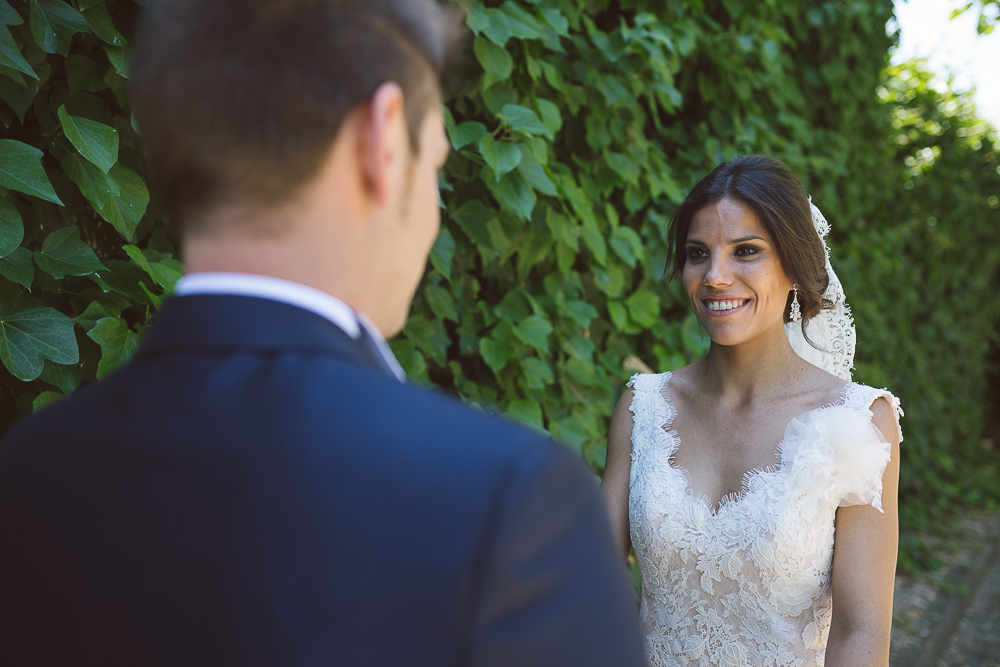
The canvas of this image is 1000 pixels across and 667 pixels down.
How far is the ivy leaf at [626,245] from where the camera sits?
8.46 ft

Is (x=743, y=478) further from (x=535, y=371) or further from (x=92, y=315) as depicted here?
(x=92, y=315)

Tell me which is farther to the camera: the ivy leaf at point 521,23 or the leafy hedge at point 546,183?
the ivy leaf at point 521,23

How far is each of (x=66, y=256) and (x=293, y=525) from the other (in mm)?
1049

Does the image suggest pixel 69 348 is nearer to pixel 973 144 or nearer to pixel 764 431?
pixel 764 431

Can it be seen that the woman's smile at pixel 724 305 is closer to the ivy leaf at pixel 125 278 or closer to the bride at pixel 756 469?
the bride at pixel 756 469

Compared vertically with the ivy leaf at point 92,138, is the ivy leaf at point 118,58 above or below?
above

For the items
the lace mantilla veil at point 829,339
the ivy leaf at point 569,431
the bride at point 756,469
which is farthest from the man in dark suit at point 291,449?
the lace mantilla veil at point 829,339

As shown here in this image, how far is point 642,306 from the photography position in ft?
9.02

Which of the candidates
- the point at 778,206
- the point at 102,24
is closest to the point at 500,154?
the point at 778,206

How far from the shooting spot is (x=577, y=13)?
2.33 m

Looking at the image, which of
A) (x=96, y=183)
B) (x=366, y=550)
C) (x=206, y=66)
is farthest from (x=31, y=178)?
(x=366, y=550)

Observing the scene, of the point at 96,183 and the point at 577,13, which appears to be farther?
the point at 577,13

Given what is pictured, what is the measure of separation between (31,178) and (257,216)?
850mm

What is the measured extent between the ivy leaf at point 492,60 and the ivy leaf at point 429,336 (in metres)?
0.63
